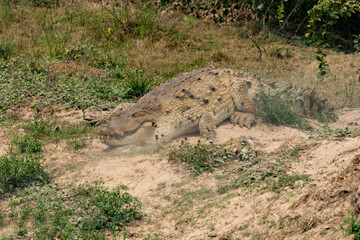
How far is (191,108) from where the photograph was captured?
6.41m

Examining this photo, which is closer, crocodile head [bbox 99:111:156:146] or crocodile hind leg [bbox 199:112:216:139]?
crocodile head [bbox 99:111:156:146]

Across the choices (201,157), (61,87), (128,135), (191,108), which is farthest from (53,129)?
(201,157)

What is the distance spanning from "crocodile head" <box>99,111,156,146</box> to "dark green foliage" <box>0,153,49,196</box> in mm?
1081

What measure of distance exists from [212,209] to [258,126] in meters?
2.83

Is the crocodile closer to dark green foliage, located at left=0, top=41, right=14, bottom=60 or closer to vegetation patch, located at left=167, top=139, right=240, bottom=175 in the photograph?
vegetation patch, located at left=167, top=139, right=240, bottom=175

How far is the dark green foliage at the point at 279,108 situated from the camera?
6.43 metres

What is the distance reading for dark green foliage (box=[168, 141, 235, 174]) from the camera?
483 cm

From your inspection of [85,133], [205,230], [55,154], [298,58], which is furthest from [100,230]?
[298,58]

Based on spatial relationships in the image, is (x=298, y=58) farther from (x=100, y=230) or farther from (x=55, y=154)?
(x=100, y=230)

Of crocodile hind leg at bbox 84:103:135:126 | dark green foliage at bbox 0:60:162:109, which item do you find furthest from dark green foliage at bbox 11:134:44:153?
dark green foliage at bbox 0:60:162:109

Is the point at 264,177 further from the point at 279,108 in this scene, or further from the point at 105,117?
the point at 105,117

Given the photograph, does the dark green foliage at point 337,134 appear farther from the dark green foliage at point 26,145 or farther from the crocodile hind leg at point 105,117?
the dark green foliage at point 26,145

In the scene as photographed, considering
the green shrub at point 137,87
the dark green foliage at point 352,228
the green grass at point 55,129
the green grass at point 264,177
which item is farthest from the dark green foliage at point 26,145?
the dark green foliage at point 352,228

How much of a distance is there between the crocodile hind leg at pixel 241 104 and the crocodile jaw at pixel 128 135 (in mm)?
1401
